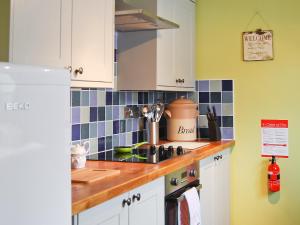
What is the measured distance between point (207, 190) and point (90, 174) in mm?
1290

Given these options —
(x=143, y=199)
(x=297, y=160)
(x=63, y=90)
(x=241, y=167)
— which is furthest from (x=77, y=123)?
(x=297, y=160)

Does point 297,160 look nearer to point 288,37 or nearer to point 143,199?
point 288,37

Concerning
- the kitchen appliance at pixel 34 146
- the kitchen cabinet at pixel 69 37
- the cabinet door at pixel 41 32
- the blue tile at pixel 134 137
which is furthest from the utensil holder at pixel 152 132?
the kitchen appliance at pixel 34 146

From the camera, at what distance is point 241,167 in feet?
11.5

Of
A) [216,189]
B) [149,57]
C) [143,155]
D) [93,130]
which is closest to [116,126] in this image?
[93,130]

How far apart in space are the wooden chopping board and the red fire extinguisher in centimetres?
179

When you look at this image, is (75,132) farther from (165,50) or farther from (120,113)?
(165,50)

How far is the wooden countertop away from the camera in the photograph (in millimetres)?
1458

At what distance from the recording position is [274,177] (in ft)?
10.9

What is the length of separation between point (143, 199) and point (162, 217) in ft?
0.98

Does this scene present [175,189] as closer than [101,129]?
Yes

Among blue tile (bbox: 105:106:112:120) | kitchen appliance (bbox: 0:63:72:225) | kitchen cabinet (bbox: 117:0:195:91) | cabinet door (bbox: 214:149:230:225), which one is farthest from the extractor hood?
kitchen appliance (bbox: 0:63:72:225)

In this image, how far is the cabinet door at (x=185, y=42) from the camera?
3178mm

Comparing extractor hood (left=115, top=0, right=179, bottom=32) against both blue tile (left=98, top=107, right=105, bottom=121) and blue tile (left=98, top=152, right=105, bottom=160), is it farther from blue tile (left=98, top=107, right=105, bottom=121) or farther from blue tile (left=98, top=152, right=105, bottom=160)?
blue tile (left=98, top=152, right=105, bottom=160)
